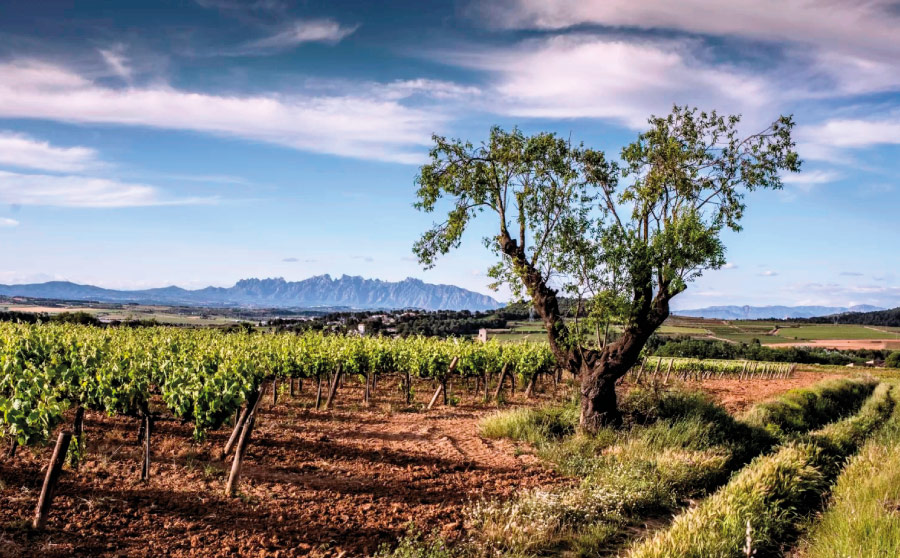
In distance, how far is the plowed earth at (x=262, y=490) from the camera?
8000 mm

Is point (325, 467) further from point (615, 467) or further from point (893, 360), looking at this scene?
point (893, 360)

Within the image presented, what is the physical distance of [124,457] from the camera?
11.7 meters

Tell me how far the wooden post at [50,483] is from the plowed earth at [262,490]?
0.18 m

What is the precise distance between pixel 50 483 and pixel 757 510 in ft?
35.1

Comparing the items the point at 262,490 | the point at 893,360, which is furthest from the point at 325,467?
the point at 893,360

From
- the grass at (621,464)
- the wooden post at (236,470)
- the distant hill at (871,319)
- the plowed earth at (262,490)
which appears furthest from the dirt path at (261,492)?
the distant hill at (871,319)

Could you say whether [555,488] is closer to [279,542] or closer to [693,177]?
[279,542]

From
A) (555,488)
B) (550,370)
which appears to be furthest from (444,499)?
(550,370)

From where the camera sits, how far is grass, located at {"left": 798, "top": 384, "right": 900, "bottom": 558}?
797 centimetres

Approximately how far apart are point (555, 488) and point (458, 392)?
57.9 ft

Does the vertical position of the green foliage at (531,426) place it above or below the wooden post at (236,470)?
below

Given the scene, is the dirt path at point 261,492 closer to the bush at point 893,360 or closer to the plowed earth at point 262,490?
the plowed earth at point 262,490

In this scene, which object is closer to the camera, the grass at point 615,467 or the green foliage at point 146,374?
the grass at point 615,467

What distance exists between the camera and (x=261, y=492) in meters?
10.1
